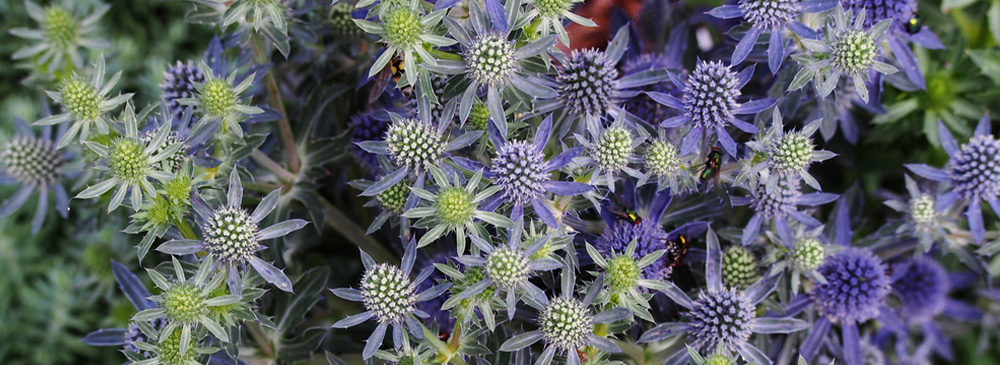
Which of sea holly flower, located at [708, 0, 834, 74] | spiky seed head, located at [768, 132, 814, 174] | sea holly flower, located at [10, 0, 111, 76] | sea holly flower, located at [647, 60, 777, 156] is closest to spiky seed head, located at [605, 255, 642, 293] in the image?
sea holly flower, located at [647, 60, 777, 156]

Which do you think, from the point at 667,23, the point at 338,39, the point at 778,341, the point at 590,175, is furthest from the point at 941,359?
the point at 338,39

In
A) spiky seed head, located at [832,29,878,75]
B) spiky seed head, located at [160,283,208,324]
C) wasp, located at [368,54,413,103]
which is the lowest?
spiky seed head, located at [160,283,208,324]

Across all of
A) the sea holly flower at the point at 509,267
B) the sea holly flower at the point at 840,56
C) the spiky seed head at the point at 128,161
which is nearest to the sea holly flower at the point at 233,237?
the spiky seed head at the point at 128,161

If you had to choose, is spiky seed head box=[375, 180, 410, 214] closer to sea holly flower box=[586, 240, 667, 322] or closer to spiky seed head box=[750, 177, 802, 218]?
sea holly flower box=[586, 240, 667, 322]

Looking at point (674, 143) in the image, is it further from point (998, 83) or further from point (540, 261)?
point (998, 83)

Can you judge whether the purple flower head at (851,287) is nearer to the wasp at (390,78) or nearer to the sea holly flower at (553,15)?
the sea holly flower at (553,15)

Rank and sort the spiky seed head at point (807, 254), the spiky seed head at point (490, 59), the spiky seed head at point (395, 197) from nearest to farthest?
the spiky seed head at point (490, 59)
the spiky seed head at point (395, 197)
the spiky seed head at point (807, 254)

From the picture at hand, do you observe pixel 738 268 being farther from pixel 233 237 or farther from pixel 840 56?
pixel 233 237
